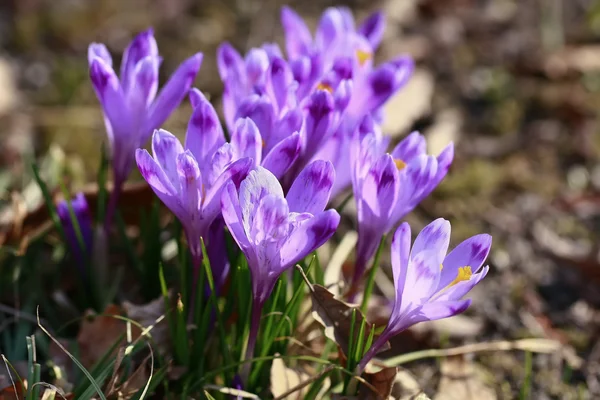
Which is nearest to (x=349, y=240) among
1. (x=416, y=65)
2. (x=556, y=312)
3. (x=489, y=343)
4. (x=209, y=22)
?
(x=489, y=343)

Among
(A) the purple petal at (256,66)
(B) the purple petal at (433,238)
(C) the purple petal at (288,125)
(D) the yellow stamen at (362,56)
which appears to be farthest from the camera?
(D) the yellow stamen at (362,56)

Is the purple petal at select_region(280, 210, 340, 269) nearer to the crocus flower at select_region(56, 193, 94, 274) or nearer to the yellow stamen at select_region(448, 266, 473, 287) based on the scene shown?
the yellow stamen at select_region(448, 266, 473, 287)

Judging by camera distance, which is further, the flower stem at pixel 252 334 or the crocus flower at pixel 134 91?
the crocus flower at pixel 134 91

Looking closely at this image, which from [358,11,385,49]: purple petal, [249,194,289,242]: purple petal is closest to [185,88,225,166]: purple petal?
[249,194,289,242]: purple petal

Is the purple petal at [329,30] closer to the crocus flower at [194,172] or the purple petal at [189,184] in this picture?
the crocus flower at [194,172]

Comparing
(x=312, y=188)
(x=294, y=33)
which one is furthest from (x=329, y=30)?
(x=312, y=188)

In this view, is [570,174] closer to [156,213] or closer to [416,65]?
[416,65]

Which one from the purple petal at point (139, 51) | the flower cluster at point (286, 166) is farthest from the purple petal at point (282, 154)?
the purple petal at point (139, 51)
